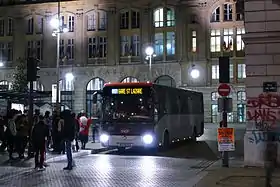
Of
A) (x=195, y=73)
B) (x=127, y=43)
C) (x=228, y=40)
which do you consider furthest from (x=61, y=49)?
(x=228, y=40)

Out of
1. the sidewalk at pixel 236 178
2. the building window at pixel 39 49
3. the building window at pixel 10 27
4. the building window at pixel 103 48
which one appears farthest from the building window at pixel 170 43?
the sidewalk at pixel 236 178

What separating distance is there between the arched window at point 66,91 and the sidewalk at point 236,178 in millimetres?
50604

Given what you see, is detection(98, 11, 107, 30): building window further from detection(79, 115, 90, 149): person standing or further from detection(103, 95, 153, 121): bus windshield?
detection(103, 95, 153, 121): bus windshield

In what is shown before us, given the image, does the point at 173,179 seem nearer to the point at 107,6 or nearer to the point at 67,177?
the point at 67,177

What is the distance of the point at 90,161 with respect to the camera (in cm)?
1995

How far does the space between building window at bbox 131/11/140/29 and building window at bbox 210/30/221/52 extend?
Answer: 10019 mm

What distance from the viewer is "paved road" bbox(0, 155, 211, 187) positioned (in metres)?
13.7

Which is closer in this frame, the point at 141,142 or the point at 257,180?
the point at 257,180

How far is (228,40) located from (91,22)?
18.8 m

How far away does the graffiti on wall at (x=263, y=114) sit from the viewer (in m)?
16.4

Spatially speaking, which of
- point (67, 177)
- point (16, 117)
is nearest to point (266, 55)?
point (67, 177)

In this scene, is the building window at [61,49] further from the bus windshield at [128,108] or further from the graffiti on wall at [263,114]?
the graffiti on wall at [263,114]

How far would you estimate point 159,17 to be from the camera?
209 ft

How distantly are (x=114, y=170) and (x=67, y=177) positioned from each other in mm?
2425
